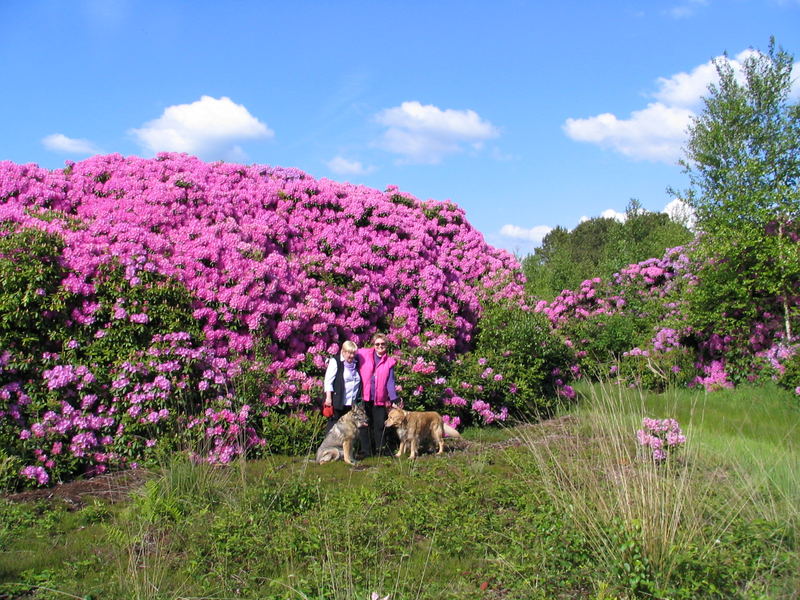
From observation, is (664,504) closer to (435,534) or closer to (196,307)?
(435,534)

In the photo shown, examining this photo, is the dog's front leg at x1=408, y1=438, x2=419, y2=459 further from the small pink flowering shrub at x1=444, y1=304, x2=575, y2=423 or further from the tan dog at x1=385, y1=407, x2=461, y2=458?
the small pink flowering shrub at x1=444, y1=304, x2=575, y2=423

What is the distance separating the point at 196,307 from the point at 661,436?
6045 mm

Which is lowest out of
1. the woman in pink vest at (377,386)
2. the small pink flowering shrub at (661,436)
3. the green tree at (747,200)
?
the small pink flowering shrub at (661,436)

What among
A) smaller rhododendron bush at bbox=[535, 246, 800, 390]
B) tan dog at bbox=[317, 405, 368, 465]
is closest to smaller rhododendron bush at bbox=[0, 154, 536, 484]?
tan dog at bbox=[317, 405, 368, 465]

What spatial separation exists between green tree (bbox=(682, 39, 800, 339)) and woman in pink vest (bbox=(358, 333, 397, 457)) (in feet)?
21.9

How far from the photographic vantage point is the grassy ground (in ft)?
13.6

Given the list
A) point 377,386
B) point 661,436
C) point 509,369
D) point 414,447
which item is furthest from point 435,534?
point 509,369

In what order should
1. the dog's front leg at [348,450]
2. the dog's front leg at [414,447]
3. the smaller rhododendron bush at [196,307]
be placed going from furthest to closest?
the dog's front leg at [414,447]
the dog's front leg at [348,450]
the smaller rhododendron bush at [196,307]

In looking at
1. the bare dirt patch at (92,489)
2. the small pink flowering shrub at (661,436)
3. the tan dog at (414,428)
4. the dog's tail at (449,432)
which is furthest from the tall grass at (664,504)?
the bare dirt patch at (92,489)

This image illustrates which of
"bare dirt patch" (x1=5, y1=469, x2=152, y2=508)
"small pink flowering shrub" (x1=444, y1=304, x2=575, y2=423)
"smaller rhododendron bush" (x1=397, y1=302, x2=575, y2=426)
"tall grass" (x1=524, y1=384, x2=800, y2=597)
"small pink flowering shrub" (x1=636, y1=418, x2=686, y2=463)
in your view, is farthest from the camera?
"small pink flowering shrub" (x1=444, y1=304, x2=575, y2=423)

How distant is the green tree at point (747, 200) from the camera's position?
37.7 ft

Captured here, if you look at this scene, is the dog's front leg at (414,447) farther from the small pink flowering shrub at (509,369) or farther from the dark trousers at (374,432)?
the small pink flowering shrub at (509,369)

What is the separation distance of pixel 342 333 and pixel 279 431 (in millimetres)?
2391

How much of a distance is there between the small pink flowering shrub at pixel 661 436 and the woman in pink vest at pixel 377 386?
3.60 meters
